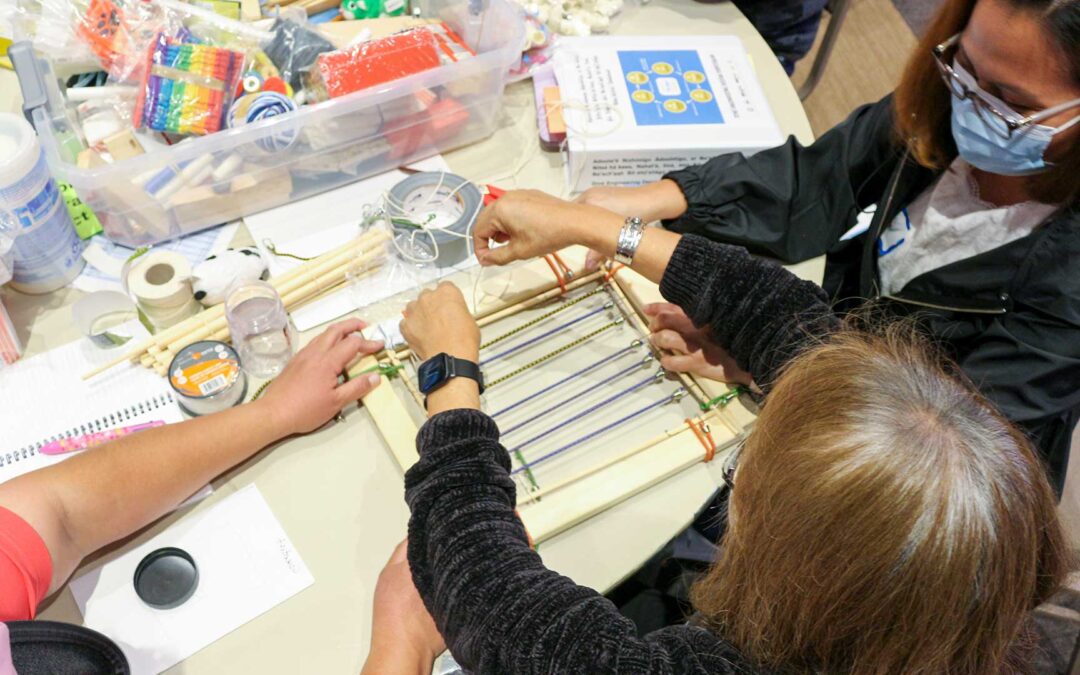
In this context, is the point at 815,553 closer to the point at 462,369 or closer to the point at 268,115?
the point at 462,369

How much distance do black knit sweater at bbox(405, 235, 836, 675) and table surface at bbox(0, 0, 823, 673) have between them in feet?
0.46

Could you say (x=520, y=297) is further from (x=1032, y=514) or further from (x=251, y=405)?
(x=1032, y=514)

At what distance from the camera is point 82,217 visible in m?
1.29

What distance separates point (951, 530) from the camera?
2.15 feet

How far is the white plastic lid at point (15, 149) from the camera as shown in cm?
105

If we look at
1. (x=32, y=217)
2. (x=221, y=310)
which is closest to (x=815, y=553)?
(x=221, y=310)

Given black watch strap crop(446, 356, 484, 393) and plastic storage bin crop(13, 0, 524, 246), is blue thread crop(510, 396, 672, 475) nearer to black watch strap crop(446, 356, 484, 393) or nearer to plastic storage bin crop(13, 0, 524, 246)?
black watch strap crop(446, 356, 484, 393)

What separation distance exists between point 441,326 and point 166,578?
0.47 meters

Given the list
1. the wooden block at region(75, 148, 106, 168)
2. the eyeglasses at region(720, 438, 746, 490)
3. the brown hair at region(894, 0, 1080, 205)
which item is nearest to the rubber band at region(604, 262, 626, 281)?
the eyeglasses at region(720, 438, 746, 490)

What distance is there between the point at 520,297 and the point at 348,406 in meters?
0.31

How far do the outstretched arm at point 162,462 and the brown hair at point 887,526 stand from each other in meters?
0.61

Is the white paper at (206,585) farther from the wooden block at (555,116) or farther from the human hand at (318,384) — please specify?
the wooden block at (555,116)

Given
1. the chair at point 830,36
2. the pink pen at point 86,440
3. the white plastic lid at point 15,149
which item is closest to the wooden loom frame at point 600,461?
the pink pen at point 86,440

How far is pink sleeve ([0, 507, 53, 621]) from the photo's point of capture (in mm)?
870
